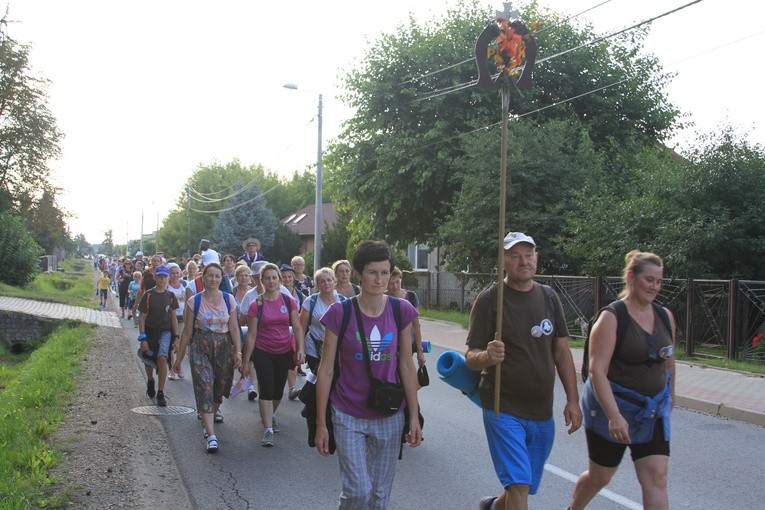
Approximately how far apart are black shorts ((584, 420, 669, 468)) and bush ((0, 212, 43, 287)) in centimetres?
3477

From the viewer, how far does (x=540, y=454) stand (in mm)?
4262

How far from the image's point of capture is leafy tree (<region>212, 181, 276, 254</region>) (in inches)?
2581

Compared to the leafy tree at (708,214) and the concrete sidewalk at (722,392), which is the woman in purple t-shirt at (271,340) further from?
the leafy tree at (708,214)

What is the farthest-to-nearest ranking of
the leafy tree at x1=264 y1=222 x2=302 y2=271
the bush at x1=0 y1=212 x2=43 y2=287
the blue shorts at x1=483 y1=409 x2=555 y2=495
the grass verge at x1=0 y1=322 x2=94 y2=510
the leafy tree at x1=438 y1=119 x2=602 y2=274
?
the leafy tree at x1=264 y1=222 x2=302 y2=271, the bush at x1=0 y1=212 x2=43 y2=287, the leafy tree at x1=438 y1=119 x2=602 y2=274, the grass verge at x1=0 y1=322 x2=94 y2=510, the blue shorts at x1=483 y1=409 x2=555 y2=495

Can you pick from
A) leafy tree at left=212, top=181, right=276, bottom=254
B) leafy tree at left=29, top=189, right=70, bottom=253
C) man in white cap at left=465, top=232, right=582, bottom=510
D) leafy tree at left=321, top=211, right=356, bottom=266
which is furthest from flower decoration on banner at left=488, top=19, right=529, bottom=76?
leafy tree at left=212, top=181, right=276, bottom=254

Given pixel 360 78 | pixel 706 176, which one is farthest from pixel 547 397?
pixel 360 78

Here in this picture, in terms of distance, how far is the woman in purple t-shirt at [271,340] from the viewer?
25.3 feet

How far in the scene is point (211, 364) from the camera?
770 cm

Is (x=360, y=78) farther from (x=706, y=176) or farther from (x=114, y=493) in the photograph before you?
(x=114, y=493)

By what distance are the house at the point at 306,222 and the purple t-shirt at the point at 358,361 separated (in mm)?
57977

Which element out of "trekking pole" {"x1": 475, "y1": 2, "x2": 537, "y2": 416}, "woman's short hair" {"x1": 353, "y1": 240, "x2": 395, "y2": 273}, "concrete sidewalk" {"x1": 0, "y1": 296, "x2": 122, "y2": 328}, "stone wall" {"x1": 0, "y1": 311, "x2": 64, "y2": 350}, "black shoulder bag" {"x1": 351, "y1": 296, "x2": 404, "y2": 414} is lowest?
"stone wall" {"x1": 0, "y1": 311, "x2": 64, "y2": 350}

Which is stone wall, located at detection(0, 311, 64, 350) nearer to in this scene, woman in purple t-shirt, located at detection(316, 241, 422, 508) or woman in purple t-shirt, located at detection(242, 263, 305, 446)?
woman in purple t-shirt, located at detection(242, 263, 305, 446)

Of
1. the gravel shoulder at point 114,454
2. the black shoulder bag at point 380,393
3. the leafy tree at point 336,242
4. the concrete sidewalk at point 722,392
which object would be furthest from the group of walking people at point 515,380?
the leafy tree at point 336,242

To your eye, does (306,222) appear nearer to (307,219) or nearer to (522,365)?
(307,219)
